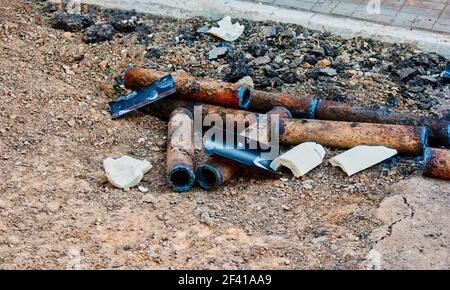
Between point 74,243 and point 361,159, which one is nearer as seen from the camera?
point 74,243

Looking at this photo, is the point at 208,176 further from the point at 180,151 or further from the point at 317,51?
the point at 317,51

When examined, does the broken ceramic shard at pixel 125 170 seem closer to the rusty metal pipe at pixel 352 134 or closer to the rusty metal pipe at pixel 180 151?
the rusty metal pipe at pixel 180 151

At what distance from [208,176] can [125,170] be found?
0.56 metres

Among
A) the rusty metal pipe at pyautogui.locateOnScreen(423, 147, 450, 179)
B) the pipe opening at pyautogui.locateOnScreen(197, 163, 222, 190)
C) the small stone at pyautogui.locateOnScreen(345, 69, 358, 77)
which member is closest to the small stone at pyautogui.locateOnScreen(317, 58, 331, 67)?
the small stone at pyautogui.locateOnScreen(345, 69, 358, 77)

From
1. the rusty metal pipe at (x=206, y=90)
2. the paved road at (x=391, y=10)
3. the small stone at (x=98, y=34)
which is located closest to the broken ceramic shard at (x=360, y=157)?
the rusty metal pipe at (x=206, y=90)

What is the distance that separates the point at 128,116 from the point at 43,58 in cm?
115

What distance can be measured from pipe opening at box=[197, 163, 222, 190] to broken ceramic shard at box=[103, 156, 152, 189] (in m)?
0.40

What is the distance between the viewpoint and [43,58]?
6.21 m

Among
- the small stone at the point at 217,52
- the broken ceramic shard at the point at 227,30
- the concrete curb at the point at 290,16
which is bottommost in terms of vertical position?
the small stone at the point at 217,52

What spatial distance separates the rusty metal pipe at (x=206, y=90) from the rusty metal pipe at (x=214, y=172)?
733mm

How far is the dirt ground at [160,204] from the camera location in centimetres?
397
